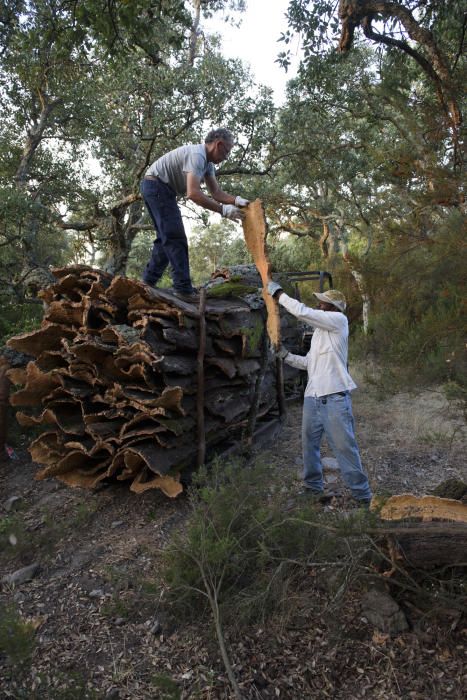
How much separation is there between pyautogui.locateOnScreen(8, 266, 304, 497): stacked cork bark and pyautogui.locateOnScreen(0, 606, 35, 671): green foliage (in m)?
1.48

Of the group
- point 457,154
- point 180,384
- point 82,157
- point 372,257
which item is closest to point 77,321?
point 180,384

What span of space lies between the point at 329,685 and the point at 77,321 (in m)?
3.15

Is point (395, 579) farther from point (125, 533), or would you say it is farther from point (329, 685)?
point (125, 533)

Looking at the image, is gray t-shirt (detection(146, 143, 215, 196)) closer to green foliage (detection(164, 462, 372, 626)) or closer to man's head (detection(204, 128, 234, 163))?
man's head (detection(204, 128, 234, 163))

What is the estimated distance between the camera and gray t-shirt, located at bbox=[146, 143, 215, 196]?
4.45 m

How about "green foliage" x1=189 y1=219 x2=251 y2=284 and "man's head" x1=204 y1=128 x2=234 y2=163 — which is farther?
"green foliage" x1=189 y1=219 x2=251 y2=284

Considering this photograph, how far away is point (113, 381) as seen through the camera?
4.13 metres

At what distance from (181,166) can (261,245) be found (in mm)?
1284

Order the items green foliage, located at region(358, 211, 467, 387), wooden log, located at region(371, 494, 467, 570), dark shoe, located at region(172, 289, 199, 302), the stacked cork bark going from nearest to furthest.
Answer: wooden log, located at region(371, 494, 467, 570), the stacked cork bark, dark shoe, located at region(172, 289, 199, 302), green foliage, located at region(358, 211, 467, 387)

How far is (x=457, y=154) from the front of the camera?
4.72m

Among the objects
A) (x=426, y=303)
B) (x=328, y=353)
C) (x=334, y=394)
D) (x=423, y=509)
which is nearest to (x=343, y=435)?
(x=334, y=394)

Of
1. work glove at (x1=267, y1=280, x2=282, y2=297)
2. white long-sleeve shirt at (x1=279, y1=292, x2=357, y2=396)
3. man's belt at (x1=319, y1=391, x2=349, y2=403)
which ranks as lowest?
man's belt at (x1=319, y1=391, x2=349, y2=403)

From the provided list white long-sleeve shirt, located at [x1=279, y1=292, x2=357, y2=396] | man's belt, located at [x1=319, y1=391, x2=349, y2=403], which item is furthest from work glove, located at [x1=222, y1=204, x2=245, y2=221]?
man's belt, located at [x1=319, y1=391, x2=349, y2=403]

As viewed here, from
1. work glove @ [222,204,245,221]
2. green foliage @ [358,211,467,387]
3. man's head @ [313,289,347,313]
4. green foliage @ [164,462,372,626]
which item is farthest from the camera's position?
green foliage @ [358,211,467,387]
